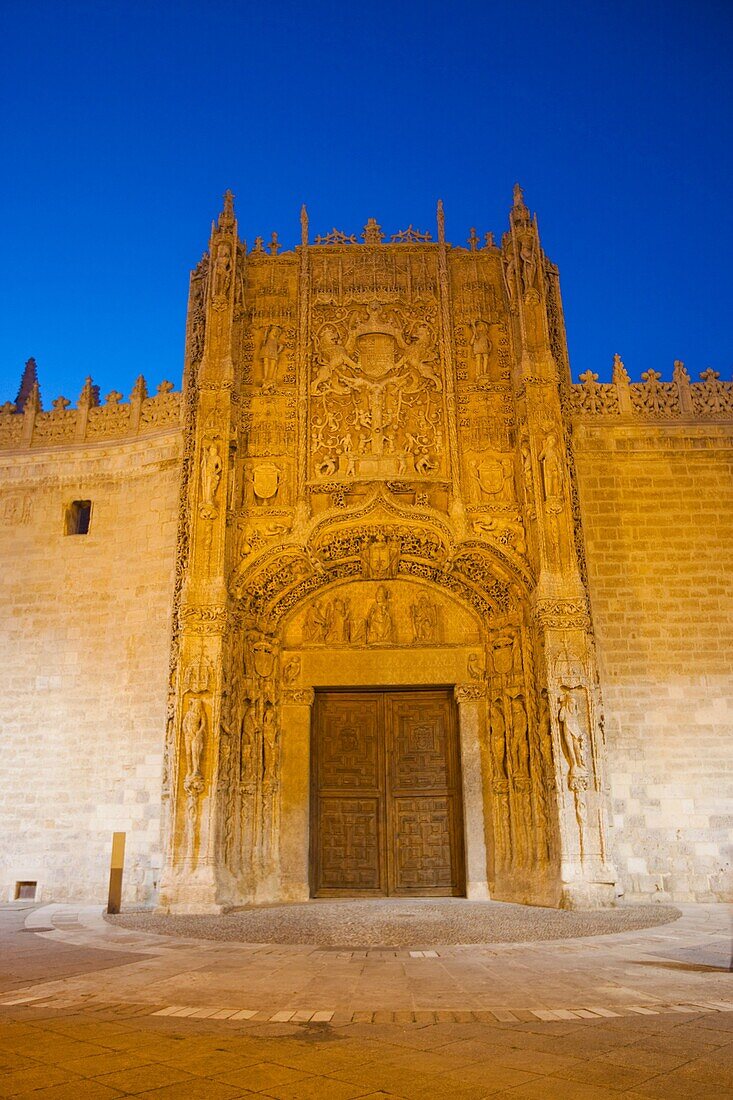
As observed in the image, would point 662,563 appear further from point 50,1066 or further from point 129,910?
point 50,1066

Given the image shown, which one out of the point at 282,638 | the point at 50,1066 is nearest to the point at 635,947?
the point at 50,1066

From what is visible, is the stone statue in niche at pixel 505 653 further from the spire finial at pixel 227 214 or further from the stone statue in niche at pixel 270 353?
the spire finial at pixel 227 214

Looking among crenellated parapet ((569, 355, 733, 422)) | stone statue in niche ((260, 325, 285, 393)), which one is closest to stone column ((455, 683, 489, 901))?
crenellated parapet ((569, 355, 733, 422))

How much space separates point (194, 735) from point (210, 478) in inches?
156

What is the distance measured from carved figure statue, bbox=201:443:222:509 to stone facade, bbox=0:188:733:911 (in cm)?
4

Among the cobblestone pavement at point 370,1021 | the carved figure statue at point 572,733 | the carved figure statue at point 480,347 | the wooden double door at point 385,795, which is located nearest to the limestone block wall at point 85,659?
the wooden double door at point 385,795

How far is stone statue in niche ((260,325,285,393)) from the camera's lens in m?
13.7

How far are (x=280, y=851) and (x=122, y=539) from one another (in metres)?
5.92

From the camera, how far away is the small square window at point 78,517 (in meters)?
14.4

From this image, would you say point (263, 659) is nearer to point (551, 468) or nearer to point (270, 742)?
point (270, 742)

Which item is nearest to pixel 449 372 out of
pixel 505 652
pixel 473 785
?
pixel 505 652

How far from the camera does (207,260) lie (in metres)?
14.2

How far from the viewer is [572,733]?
1108 centimetres

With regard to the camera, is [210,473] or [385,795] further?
[385,795]
